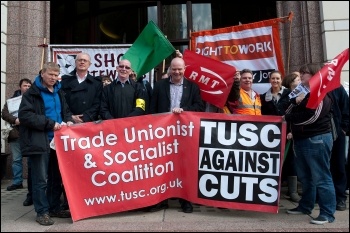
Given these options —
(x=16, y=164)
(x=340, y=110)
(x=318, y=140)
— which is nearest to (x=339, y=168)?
(x=340, y=110)

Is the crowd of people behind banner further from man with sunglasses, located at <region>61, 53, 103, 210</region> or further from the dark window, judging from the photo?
the dark window

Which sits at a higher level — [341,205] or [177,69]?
[177,69]

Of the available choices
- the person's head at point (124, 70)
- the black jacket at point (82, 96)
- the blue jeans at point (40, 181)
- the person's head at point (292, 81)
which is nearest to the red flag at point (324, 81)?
the person's head at point (292, 81)

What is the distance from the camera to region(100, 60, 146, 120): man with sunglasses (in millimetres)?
5156

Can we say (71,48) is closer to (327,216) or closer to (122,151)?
(122,151)

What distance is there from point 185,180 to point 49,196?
1.72 metres

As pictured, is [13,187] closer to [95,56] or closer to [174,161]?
[95,56]

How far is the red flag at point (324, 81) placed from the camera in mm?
4391

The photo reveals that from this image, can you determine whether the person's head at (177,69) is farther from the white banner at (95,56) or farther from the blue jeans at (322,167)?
the white banner at (95,56)

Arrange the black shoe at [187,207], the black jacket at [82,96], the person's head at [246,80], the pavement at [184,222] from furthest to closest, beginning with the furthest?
1. the person's head at [246,80]
2. the black jacket at [82,96]
3. the black shoe at [187,207]
4. the pavement at [184,222]

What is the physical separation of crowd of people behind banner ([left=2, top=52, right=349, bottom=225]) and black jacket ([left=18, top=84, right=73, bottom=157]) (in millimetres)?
11

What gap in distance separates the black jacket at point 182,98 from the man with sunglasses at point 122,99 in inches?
7.6

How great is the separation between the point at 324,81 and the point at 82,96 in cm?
301

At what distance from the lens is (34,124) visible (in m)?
Answer: 4.47
